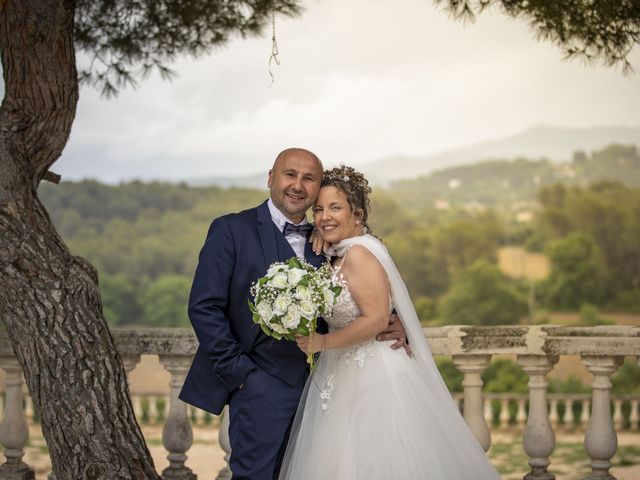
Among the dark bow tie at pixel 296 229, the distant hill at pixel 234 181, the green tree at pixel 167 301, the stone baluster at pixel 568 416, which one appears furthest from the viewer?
the distant hill at pixel 234 181

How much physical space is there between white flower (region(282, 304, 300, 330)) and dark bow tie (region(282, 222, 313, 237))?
1.69 ft

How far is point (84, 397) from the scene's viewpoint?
3521 mm

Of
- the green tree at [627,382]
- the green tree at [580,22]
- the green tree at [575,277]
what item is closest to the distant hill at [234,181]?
the green tree at [575,277]

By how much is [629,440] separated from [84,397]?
16.7 metres

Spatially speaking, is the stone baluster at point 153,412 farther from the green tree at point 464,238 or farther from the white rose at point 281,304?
the white rose at point 281,304

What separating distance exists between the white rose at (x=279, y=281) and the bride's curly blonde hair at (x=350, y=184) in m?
0.49

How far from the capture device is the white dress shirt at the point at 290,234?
3.44 meters

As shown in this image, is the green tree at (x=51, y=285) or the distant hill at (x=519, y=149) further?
the distant hill at (x=519, y=149)

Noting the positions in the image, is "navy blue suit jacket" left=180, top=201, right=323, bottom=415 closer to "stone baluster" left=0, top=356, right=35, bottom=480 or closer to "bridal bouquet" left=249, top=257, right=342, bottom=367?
"bridal bouquet" left=249, top=257, right=342, bottom=367

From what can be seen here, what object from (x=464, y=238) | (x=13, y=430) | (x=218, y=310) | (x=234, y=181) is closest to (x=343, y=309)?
(x=218, y=310)

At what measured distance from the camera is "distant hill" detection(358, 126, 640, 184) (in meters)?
31.2

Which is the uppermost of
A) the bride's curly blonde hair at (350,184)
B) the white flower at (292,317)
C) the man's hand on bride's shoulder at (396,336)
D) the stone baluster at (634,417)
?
the bride's curly blonde hair at (350,184)

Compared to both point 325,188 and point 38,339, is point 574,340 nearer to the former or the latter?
point 325,188

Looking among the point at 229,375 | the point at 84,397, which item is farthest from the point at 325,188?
the point at 84,397
